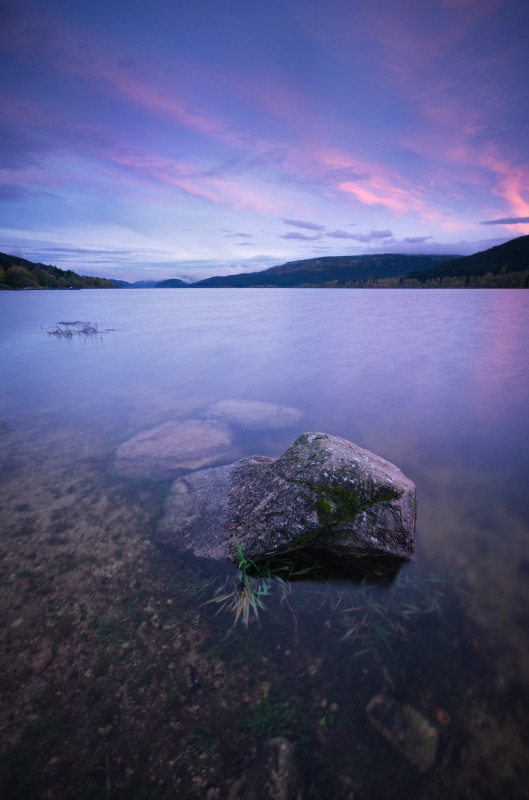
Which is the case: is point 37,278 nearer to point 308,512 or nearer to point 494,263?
point 308,512

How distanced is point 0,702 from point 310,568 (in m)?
3.51

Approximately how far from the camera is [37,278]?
110625 millimetres

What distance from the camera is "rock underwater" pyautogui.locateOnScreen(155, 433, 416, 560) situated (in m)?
4.59

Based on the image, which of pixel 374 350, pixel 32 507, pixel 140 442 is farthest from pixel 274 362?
pixel 32 507

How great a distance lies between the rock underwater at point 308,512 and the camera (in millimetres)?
4586

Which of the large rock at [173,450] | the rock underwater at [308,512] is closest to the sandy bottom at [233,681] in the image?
the rock underwater at [308,512]

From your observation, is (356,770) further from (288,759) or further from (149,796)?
(149,796)

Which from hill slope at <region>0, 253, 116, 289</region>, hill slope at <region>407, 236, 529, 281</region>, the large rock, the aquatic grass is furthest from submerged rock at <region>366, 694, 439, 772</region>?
hill slope at <region>407, 236, 529, 281</region>

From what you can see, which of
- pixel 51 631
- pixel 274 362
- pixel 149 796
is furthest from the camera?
pixel 274 362

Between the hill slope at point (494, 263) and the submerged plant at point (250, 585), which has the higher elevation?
the hill slope at point (494, 263)

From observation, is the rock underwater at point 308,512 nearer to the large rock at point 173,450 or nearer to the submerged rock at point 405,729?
the large rock at point 173,450

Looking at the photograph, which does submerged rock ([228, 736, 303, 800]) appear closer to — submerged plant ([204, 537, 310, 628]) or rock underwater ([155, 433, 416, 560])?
submerged plant ([204, 537, 310, 628])

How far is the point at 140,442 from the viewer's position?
327 inches

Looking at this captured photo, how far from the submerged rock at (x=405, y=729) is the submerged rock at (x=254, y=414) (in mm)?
6618
